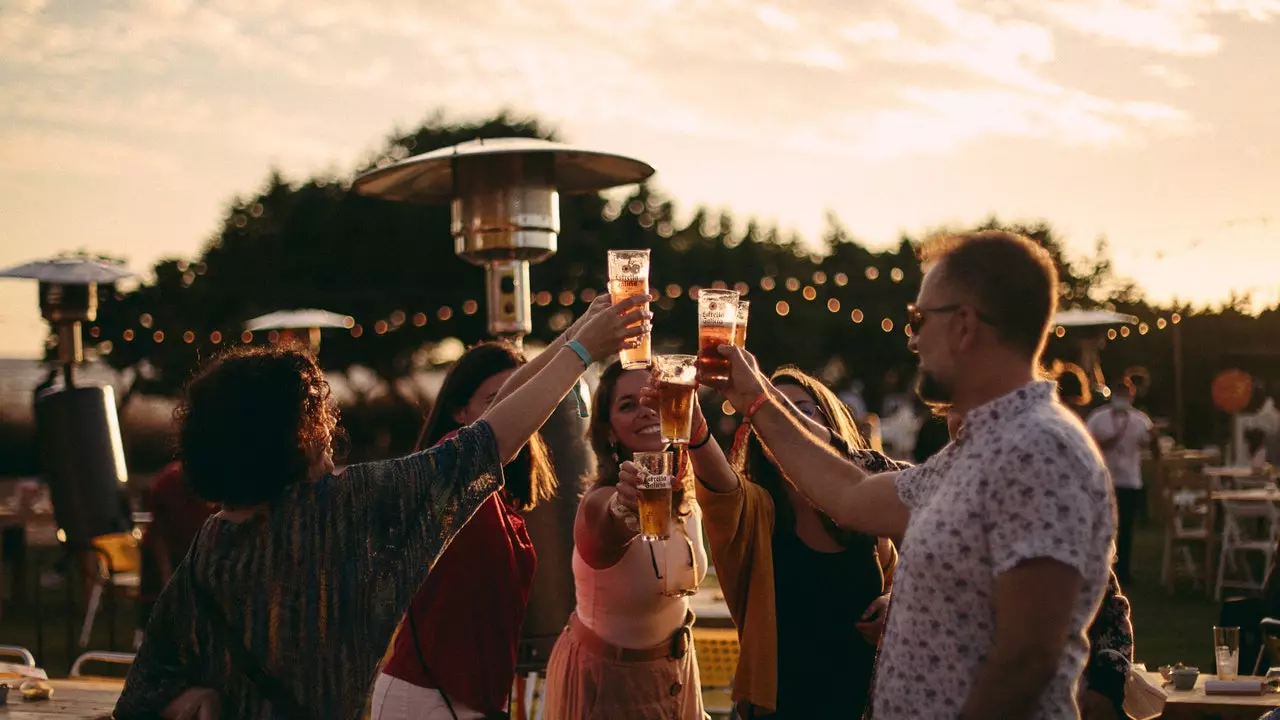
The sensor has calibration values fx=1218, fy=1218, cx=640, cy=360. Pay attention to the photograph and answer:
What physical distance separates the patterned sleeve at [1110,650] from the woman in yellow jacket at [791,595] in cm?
61

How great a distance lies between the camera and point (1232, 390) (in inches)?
1155

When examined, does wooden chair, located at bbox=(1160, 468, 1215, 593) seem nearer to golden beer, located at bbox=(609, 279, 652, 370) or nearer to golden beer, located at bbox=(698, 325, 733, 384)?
golden beer, located at bbox=(698, 325, 733, 384)

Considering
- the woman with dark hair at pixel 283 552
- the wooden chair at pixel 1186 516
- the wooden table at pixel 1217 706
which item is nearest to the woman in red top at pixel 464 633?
the woman with dark hair at pixel 283 552

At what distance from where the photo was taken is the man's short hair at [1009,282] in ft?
7.80

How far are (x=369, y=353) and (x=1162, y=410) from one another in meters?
21.8

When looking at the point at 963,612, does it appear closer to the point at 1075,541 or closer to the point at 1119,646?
the point at 1075,541

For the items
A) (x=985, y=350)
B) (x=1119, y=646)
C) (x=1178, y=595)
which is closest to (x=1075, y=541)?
(x=985, y=350)

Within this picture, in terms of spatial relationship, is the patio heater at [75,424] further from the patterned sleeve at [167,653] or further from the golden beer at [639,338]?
the golden beer at [639,338]

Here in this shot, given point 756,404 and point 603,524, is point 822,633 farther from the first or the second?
point 756,404

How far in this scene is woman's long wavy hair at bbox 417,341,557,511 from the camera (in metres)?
3.81

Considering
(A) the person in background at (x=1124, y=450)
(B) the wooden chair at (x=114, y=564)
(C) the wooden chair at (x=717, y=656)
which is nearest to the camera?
(C) the wooden chair at (x=717, y=656)

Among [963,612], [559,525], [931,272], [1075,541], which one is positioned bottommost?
[559,525]

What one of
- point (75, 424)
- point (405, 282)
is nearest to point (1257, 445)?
point (75, 424)

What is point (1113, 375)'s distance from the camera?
37.1 metres
